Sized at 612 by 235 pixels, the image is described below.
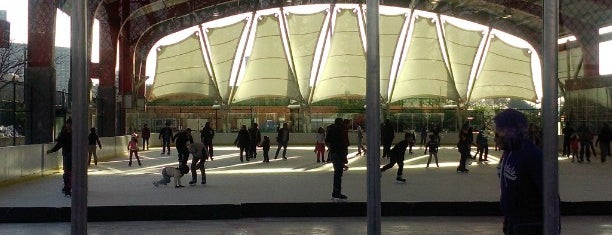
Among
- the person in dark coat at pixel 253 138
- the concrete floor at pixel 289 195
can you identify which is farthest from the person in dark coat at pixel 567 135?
the person in dark coat at pixel 253 138

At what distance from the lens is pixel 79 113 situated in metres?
3.71

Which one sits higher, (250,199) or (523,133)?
(523,133)

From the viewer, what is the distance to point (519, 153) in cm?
418

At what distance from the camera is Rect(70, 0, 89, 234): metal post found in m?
3.71

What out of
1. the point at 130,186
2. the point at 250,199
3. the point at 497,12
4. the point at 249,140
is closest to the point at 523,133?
the point at 250,199

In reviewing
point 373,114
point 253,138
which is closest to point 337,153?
point 373,114

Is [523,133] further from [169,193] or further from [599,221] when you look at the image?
[169,193]

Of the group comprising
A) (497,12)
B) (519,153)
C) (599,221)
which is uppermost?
(497,12)

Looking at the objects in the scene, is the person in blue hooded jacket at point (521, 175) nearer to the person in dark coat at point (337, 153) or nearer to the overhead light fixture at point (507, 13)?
the person in dark coat at point (337, 153)

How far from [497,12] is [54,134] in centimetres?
3345

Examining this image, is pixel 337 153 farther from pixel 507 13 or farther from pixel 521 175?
pixel 507 13

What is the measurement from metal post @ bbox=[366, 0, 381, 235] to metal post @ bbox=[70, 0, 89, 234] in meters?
1.45

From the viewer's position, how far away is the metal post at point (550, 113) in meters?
3.59

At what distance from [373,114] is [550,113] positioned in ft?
2.87
